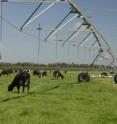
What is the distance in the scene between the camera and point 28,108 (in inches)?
683

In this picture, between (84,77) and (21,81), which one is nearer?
(21,81)

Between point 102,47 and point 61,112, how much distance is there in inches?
1354

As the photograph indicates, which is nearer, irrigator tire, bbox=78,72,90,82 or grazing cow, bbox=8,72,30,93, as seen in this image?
grazing cow, bbox=8,72,30,93

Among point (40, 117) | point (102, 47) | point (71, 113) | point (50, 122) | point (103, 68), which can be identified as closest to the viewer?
point (50, 122)

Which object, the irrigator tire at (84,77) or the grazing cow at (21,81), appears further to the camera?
the irrigator tire at (84,77)

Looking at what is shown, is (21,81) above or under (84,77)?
under

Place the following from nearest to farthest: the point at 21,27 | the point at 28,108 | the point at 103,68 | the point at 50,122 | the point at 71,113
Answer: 1. the point at 50,122
2. the point at 71,113
3. the point at 28,108
4. the point at 21,27
5. the point at 103,68

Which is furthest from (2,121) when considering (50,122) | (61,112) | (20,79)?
(20,79)

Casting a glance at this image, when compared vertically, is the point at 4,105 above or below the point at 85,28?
below

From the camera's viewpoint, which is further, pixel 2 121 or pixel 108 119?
pixel 108 119

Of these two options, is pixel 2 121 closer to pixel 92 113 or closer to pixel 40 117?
pixel 40 117

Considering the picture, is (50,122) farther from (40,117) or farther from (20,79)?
(20,79)

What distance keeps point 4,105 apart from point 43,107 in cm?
173

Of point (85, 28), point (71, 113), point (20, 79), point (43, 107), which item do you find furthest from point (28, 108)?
point (85, 28)
